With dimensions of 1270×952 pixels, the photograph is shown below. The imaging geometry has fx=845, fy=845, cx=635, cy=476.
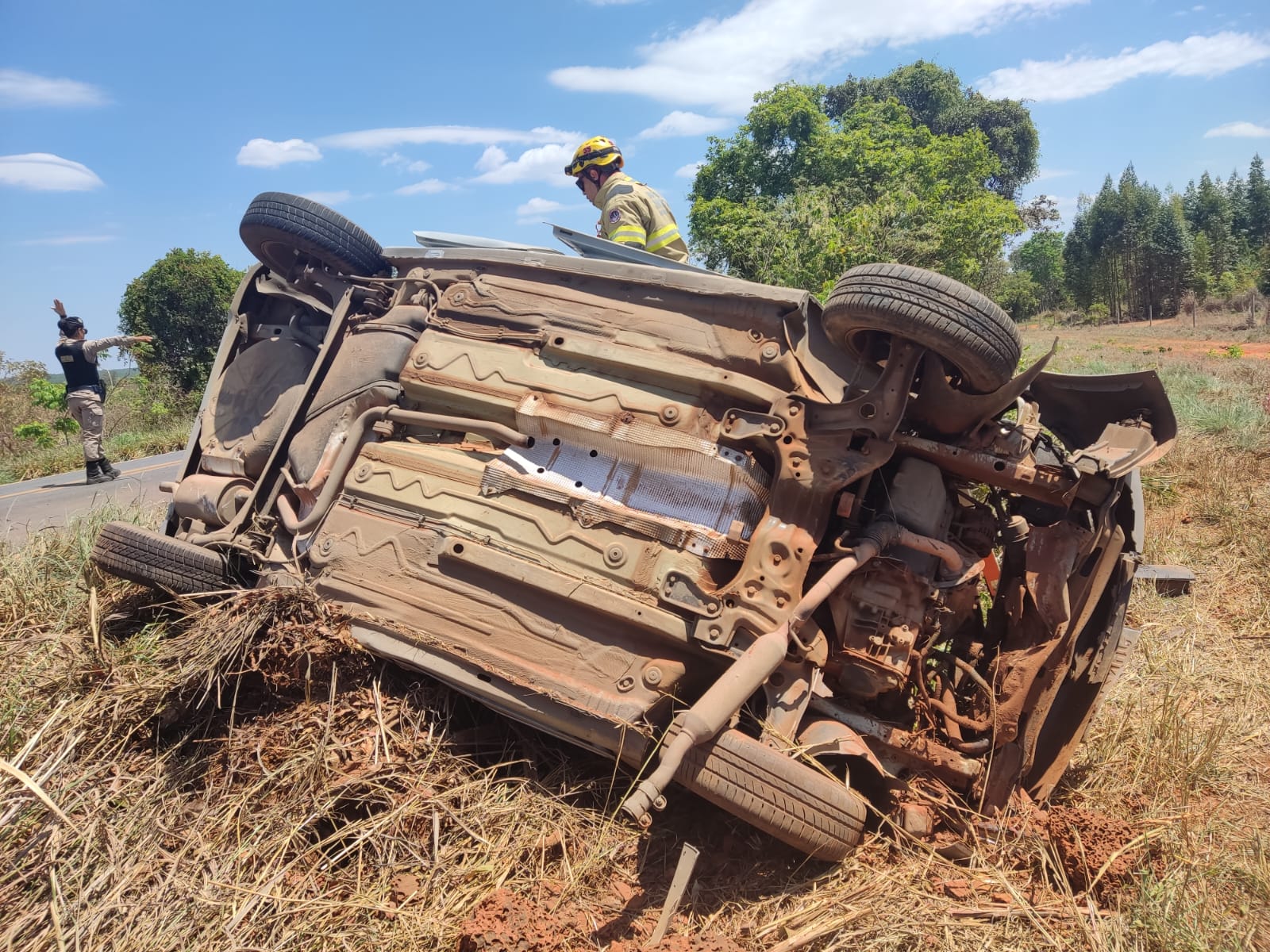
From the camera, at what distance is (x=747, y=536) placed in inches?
136

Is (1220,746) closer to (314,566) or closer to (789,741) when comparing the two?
(789,741)

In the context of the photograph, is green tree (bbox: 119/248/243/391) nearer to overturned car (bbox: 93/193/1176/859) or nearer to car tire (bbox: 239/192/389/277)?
car tire (bbox: 239/192/389/277)

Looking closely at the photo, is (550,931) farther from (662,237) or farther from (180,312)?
(180,312)

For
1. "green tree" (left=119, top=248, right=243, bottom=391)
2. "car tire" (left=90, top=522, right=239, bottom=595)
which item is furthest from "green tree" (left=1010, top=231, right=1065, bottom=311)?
"car tire" (left=90, top=522, right=239, bottom=595)

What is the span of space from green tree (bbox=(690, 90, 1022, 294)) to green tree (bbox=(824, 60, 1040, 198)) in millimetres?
13016

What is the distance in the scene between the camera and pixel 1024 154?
42.9 metres

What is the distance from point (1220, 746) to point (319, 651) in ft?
13.6

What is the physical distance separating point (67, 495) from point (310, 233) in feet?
23.6

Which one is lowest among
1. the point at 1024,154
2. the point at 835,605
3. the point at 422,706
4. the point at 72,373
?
the point at 422,706

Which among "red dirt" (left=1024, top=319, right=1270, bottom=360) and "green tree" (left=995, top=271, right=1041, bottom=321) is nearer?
"red dirt" (left=1024, top=319, right=1270, bottom=360)

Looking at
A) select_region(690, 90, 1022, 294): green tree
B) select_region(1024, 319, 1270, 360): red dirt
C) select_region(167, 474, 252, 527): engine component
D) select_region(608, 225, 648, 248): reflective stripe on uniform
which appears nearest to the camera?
select_region(167, 474, 252, 527): engine component

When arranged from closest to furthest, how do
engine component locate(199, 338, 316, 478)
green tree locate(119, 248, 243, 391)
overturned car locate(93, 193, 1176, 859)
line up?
overturned car locate(93, 193, 1176, 859) < engine component locate(199, 338, 316, 478) < green tree locate(119, 248, 243, 391)

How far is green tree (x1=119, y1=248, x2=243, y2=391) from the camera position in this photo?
1884 centimetres

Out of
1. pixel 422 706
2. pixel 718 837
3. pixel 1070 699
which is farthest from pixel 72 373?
pixel 1070 699
